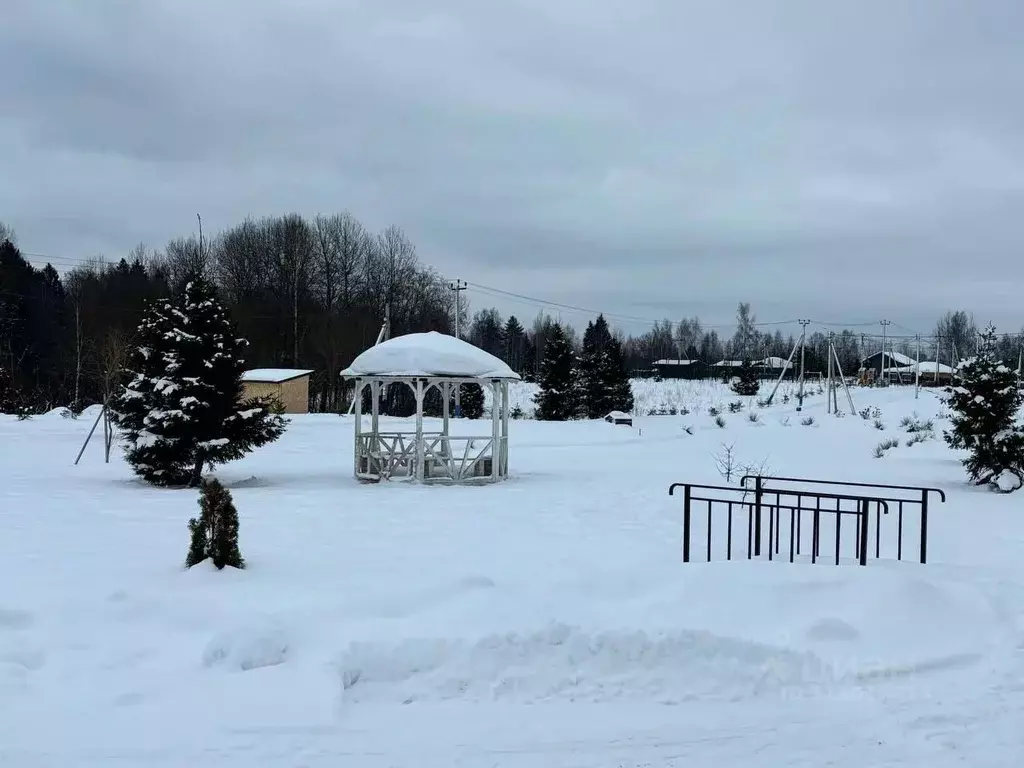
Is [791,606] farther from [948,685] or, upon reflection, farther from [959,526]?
[959,526]

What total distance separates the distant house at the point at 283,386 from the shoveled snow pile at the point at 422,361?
708 inches

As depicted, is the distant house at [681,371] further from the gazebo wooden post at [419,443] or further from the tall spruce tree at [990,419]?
the gazebo wooden post at [419,443]

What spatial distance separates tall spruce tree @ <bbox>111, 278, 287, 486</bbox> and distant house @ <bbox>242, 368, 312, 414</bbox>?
17589 millimetres

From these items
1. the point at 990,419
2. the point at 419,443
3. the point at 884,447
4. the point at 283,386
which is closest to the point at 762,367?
the point at 283,386

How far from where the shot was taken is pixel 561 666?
4.93 metres

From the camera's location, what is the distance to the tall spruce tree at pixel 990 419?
1386 centimetres

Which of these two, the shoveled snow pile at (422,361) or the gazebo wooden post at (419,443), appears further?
the gazebo wooden post at (419,443)

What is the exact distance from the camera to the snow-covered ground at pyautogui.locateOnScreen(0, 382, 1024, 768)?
3.99m

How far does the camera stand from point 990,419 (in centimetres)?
1390

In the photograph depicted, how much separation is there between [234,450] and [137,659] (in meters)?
9.27

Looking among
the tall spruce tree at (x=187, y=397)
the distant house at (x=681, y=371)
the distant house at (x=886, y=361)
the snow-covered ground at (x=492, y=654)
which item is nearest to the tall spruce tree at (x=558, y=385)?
the tall spruce tree at (x=187, y=397)

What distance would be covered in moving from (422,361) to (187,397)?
384 centimetres

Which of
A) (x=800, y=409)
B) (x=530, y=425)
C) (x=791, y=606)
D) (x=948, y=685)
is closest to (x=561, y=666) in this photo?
(x=791, y=606)

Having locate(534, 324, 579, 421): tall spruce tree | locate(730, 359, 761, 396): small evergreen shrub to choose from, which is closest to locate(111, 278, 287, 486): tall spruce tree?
locate(534, 324, 579, 421): tall spruce tree
